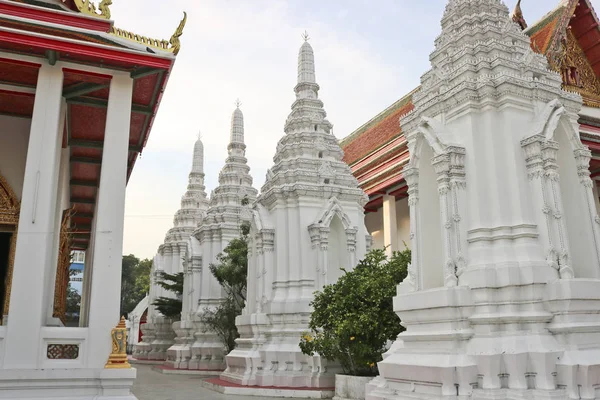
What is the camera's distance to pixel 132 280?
55.5m

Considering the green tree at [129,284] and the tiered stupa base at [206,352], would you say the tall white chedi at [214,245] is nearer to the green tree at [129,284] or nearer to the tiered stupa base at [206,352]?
the tiered stupa base at [206,352]

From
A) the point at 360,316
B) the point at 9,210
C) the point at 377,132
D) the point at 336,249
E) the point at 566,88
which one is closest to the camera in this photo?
the point at 9,210

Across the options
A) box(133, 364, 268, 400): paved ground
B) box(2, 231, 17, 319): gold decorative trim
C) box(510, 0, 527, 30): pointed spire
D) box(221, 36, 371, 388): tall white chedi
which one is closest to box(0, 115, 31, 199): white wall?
box(2, 231, 17, 319): gold decorative trim

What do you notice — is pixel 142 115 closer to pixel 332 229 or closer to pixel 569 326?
pixel 332 229

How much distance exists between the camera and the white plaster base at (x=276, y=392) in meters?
10.6

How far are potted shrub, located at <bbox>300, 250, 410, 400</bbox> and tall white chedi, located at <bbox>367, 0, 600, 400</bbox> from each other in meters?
1.62

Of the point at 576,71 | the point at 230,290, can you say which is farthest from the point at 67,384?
the point at 576,71

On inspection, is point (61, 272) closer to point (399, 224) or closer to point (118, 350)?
point (118, 350)

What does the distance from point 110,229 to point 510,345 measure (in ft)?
16.1

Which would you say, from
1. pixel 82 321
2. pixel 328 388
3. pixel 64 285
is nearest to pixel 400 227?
pixel 328 388

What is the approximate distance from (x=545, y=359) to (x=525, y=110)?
3.34 meters

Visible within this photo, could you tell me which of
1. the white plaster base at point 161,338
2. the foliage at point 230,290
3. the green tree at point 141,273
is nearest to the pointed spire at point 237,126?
the foliage at point 230,290

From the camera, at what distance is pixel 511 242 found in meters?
6.87

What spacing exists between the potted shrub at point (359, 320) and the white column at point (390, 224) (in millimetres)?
8017
